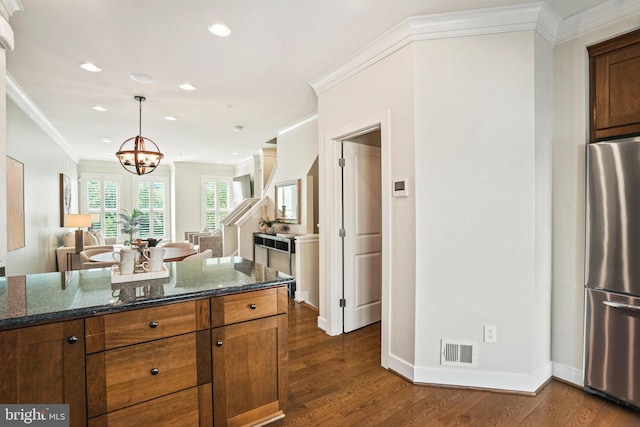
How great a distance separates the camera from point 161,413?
159cm

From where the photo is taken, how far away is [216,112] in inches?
177

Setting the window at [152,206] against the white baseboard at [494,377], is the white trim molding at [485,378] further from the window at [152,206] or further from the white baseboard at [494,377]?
the window at [152,206]

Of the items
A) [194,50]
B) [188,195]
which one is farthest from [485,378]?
[188,195]

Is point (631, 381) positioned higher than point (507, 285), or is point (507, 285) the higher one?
point (507, 285)

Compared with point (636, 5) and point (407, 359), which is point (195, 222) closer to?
point (407, 359)

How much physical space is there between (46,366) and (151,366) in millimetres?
408

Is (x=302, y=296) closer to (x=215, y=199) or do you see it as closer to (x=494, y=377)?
(x=494, y=377)

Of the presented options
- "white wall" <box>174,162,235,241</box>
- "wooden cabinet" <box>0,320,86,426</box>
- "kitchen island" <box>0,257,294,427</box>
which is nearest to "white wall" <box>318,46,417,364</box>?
"kitchen island" <box>0,257,294,427</box>

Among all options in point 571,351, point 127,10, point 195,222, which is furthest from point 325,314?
point 195,222

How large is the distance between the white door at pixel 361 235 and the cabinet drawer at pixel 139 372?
1.91m

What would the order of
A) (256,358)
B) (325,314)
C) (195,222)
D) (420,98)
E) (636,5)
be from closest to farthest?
1. (256,358)
2. (636,5)
3. (420,98)
4. (325,314)
5. (195,222)

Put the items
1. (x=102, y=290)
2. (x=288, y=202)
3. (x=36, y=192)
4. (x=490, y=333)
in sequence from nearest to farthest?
(x=102, y=290)
(x=490, y=333)
(x=36, y=192)
(x=288, y=202)

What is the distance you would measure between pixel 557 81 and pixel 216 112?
3.90 metres

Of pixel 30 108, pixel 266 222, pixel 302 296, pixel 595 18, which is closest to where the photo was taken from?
pixel 595 18
